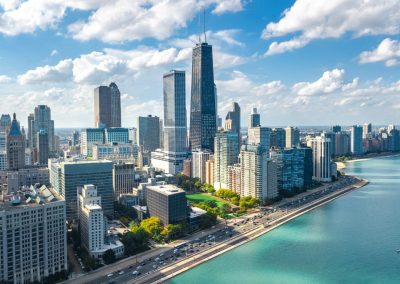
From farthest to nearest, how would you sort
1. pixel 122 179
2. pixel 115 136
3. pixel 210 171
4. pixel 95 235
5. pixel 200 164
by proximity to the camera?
1. pixel 115 136
2. pixel 200 164
3. pixel 210 171
4. pixel 122 179
5. pixel 95 235

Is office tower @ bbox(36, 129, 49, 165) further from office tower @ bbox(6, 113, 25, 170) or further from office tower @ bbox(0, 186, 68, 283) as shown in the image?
office tower @ bbox(0, 186, 68, 283)

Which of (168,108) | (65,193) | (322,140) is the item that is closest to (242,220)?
(65,193)

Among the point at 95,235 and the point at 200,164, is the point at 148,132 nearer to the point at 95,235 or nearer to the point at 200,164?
the point at 200,164

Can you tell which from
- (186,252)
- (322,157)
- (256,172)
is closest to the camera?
(186,252)

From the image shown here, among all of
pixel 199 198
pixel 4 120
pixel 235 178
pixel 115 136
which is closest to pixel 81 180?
pixel 199 198

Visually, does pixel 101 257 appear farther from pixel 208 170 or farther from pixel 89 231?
pixel 208 170

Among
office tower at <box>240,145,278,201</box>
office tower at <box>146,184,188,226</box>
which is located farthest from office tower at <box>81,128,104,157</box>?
office tower at <box>146,184,188,226</box>

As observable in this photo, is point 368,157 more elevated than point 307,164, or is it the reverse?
point 307,164

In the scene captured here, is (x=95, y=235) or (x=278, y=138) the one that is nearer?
(x=95, y=235)
